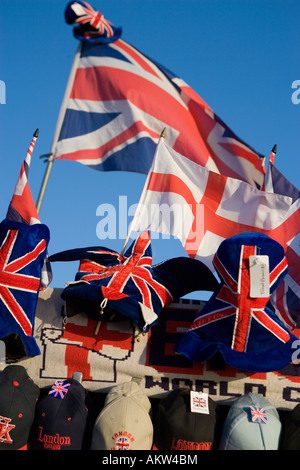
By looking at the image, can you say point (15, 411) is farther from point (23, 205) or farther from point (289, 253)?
point (289, 253)

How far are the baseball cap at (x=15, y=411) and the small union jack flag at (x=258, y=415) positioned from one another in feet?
5.72

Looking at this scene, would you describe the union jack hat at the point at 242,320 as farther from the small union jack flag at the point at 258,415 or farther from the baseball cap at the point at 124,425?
the baseball cap at the point at 124,425

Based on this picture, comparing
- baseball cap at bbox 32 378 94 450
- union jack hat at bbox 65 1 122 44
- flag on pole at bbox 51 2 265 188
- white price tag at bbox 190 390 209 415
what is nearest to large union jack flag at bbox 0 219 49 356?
baseball cap at bbox 32 378 94 450

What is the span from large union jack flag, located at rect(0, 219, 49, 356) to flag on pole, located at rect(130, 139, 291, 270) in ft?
3.84

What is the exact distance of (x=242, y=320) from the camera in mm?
6336

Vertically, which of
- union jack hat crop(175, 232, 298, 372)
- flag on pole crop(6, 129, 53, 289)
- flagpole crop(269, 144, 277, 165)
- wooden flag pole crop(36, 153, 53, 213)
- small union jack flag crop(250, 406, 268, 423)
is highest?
flagpole crop(269, 144, 277, 165)

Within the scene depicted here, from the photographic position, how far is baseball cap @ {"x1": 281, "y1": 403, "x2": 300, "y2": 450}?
18.7 feet

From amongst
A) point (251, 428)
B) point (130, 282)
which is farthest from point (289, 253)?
point (251, 428)

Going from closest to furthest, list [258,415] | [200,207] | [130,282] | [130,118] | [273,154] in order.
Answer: [258,415], [130,282], [200,207], [273,154], [130,118]

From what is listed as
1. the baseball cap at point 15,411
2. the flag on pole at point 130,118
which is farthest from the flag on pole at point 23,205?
the baseball cap at point 15,411

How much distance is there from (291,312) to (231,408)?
1.38 m

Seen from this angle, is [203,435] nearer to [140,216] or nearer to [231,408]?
[231,408]

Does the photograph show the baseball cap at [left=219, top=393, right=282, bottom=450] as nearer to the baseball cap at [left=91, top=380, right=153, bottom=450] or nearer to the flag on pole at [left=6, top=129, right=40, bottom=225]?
the baseball cap at [left=91, top=380, right=153, bottom=450]

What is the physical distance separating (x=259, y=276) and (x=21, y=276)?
2103 mm
